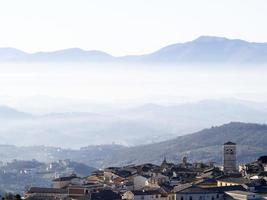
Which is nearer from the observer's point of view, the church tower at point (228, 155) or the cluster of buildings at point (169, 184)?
the cluster of buildings at point (169, 184)

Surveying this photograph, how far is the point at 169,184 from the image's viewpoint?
262ft

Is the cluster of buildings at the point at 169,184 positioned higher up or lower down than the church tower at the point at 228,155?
lower down

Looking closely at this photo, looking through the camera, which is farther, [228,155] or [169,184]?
[228,155]

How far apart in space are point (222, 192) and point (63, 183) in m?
24.6

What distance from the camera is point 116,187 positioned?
3189 inches

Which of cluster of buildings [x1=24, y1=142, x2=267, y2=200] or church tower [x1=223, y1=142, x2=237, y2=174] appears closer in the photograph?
cluster of buildings [x1=24, y1=142, x2=267, y2=200]

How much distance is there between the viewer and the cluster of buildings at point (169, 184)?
223 ft

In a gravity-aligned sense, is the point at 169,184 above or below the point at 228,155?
below

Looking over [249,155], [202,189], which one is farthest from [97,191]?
[249,155]

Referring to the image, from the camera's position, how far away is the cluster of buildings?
223 feet

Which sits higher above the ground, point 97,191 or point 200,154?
point 200,154

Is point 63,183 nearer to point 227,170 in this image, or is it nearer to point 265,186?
point 227,170

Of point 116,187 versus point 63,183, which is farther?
point 63,183

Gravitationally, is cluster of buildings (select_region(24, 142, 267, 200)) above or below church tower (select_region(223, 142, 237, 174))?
below
